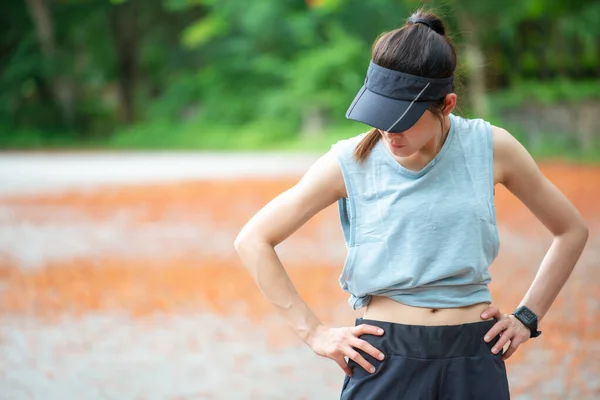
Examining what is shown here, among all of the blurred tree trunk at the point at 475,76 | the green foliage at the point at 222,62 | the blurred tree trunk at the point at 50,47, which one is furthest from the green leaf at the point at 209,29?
the blurred tree trunk at the point at 475,76

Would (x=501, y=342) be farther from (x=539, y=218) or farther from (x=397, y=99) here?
(x=397, y=99)

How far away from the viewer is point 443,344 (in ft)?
7.09

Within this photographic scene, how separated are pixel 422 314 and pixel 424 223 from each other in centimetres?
21

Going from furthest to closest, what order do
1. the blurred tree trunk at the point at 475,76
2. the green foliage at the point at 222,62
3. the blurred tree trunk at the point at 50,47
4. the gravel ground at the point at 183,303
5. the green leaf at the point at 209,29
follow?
the blurred tree trunk at the point at 50,47 → the green leaf at the point at 209,29 → the green foliage at the point at 222,62 → the blurred tree trunk at the point at 475,76 → the gravel ground at the point at 183,303

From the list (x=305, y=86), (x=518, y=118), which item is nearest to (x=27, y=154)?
(x=305, y=86)

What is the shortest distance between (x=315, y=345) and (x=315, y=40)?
106 ft

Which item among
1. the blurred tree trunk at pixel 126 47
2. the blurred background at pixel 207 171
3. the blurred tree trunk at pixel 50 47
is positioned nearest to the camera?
the blurred background at pixel 207 171

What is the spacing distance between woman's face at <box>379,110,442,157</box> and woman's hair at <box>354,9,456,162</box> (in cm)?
3

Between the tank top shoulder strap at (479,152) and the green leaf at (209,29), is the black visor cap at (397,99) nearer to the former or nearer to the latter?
the tank top shoulder strap at (479,152)

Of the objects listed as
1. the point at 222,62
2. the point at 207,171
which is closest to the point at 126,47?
the point at 222,62

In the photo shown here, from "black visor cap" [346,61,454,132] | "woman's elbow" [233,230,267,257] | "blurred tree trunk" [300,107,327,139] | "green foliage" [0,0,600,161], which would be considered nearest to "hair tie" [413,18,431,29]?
"black visor cap" [346,61,454,132]

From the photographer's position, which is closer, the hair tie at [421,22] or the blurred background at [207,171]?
the hair tie at [421,22]

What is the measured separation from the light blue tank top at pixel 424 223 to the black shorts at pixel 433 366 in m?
0.07

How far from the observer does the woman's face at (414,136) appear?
6.98 feet
